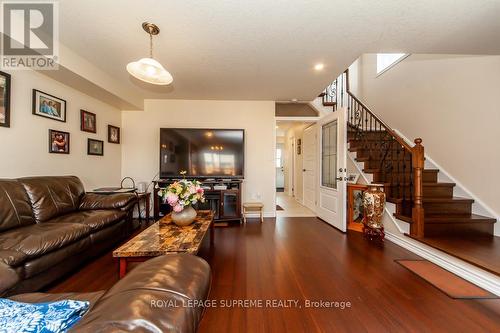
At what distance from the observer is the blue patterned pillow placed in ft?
2.12

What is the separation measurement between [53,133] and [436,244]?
494 centimetres

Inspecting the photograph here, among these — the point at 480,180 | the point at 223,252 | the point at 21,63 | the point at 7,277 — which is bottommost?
the point at 223,252

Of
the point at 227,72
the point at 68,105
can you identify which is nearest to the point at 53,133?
the point at 68,105

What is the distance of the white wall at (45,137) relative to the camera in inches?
92.7

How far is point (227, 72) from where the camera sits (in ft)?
10.0

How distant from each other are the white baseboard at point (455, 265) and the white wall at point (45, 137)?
4.84 metres

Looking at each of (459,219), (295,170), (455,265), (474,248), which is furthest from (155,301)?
(295,170)

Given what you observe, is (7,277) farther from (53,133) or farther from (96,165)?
(96,165)

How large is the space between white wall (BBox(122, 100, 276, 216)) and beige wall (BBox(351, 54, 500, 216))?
2.49 m

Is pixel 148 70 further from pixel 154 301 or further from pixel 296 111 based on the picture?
pixel 296 111

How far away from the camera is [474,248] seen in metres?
2.23

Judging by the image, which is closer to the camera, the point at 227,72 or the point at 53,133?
the point at 53,133

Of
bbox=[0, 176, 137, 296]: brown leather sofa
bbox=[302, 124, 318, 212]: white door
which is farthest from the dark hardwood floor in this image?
bbox=[302, 124, 318, 212]: white door

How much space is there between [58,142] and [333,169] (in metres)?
4.28
